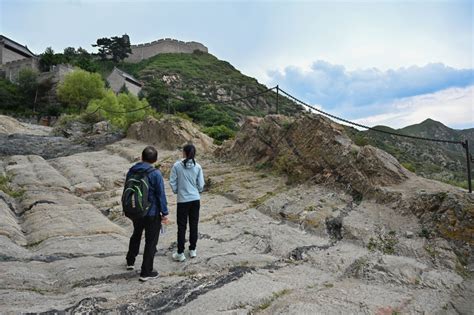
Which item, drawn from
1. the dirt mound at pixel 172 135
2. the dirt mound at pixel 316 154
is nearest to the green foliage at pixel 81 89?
the dirt mound at pixel 172 135

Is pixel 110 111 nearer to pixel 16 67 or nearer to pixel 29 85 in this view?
pixel 29 85

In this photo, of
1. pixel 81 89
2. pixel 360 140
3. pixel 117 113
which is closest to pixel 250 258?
pixel 360 140

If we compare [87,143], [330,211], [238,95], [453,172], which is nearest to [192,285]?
[330,211]

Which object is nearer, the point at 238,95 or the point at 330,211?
the point at 330,211

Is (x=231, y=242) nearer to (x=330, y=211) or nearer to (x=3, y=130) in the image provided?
(x=330, y=211)

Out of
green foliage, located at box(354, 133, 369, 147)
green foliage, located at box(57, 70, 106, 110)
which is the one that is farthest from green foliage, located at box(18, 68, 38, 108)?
green foliage, located at box(354, 133, 369, 147)

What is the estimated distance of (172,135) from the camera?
17453mm

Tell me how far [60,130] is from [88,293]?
26126 mm

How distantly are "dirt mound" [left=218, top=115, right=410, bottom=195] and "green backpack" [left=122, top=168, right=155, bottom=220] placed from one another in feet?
17.7

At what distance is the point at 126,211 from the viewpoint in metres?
4.75

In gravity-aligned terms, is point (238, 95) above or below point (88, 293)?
above

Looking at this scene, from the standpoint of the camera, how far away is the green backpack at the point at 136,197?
4.72 metres

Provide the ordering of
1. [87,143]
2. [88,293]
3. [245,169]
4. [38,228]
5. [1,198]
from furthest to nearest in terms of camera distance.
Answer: [87,143]
[245,169]
[1,198]
[38,228]
[88,293]

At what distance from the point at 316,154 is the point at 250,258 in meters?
5.08
